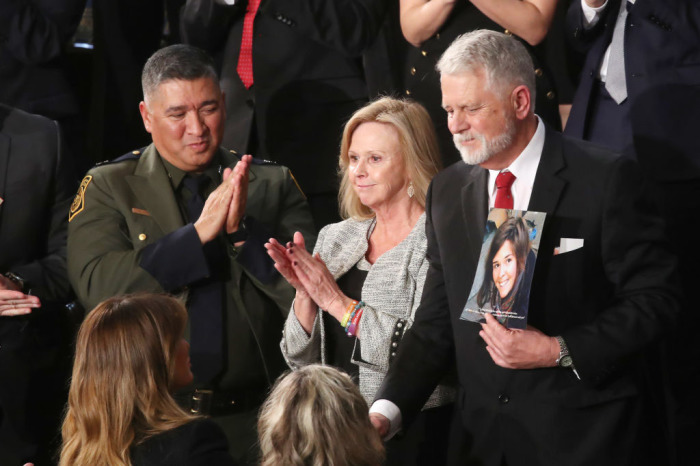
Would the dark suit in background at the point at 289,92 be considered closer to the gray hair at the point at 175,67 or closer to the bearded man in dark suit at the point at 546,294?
the gray hair at the point at 175,67

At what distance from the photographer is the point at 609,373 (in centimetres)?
264

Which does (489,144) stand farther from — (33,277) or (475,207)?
(33,277)

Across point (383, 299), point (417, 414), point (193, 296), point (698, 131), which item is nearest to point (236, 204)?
point (193, 296)

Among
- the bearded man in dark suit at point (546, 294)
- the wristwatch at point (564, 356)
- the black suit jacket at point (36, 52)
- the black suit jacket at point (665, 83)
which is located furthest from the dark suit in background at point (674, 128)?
the black suit jacket at point (36, 52)

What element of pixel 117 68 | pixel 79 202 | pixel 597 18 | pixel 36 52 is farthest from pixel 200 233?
pixel 117 68

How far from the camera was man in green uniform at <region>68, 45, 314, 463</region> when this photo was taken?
3479 millimetres

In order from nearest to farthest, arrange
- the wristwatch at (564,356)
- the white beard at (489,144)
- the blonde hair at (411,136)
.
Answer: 1. the wristwatch at (564,356)
2. the white beard at (489,144)
3. the blonde hair at (411,136)

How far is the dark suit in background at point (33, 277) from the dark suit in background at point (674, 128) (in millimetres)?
2158

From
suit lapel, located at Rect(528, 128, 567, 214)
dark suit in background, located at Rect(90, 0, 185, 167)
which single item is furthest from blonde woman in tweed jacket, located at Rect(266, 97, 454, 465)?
dark suit in background, located at Rect(90, 0, 185, 167)

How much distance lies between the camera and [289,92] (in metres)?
4.43

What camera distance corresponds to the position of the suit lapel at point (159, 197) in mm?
3615

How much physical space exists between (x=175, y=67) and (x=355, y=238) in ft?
2.99

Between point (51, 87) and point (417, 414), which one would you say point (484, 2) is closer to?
point (417, 414)

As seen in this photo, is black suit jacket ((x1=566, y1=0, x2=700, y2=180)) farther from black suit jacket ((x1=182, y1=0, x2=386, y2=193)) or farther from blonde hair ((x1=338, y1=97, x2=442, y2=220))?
black suit jacket ((x1=182, y1=0, x2=386, y2=193))
